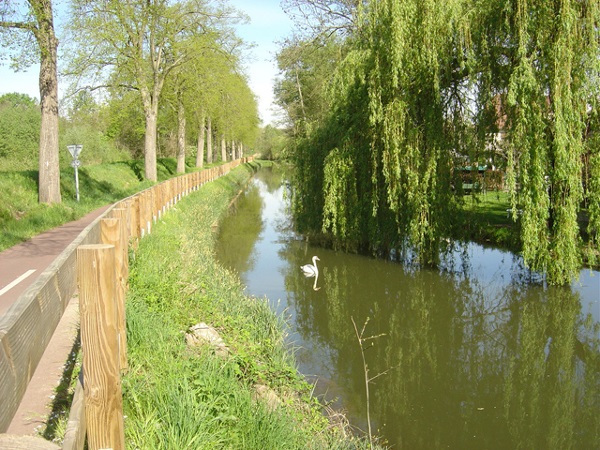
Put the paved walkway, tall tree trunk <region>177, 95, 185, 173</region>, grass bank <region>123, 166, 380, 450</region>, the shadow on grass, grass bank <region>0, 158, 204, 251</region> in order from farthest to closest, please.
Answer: tall tree trunk <region>177, 95, 185, 173</region>, grass bank <region>0, 158, 204, 251</region>, grass bank <region>123, 166, 380, 450</region>, the paved walkway, the shadow on grass

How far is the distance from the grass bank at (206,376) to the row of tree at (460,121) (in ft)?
18.4

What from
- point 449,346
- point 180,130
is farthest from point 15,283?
point 180,130

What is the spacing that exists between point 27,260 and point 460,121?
9334 mm

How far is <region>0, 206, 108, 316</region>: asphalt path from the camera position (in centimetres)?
795

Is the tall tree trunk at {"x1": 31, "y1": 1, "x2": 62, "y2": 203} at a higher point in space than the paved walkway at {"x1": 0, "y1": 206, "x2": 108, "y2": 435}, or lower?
higher

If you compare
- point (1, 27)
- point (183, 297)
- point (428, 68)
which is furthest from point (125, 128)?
point (183, 297)

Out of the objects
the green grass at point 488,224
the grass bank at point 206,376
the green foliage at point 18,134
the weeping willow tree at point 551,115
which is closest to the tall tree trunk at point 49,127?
the grass bank at point 206,376

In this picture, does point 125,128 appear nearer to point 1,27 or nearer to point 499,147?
point 1,27

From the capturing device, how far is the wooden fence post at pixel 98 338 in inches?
95.1

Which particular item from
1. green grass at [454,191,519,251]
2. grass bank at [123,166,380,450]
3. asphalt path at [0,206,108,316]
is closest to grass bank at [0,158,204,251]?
asphalt path at [0,206,108,316]

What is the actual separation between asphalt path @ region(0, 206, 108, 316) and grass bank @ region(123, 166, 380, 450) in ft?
5.35

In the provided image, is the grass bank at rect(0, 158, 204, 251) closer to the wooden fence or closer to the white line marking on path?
the white line marking on path

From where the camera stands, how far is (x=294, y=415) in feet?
18.0

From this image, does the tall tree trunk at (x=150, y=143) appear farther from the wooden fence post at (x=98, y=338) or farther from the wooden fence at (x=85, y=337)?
the wooden fence post at (x=98, y=338)
